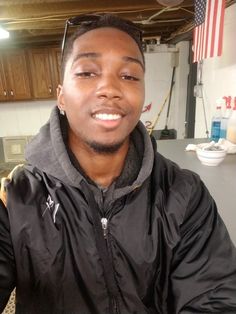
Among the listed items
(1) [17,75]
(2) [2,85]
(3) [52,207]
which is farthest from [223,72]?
(2) [2,85]

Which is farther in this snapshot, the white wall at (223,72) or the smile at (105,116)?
the white wall at (223,72)

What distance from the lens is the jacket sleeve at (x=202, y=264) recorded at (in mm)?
717

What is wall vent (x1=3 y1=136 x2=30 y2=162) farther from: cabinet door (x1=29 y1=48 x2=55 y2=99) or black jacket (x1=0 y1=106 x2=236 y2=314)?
black jacket (x1=0 y1=106 x2=236 y2=314)

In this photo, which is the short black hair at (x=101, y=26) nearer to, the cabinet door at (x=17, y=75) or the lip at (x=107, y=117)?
the lip at (x=107, y=117)

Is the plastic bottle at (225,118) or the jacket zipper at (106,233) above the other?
the plastic bottle at (225,118)

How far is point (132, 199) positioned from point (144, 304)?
0.32m

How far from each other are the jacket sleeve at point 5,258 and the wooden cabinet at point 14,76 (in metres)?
4.31

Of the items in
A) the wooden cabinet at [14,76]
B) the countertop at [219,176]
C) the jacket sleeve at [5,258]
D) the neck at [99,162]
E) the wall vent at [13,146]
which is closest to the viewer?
the jacket sleeve at [5,258]

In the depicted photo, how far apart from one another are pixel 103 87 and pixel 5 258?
54 cm

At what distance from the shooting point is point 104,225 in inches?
29.3

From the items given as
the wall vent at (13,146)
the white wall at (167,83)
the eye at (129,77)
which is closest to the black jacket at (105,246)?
the eye at (129,77)

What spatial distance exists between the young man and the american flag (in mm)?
1400

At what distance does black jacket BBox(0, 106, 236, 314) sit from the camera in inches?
28.2

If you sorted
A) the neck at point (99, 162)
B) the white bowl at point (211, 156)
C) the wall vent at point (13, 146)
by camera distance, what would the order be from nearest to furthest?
1. the neck at point (99, 162)
2. the white bowl at point (211, 156)
3. the wall vent at point (13, 146)
